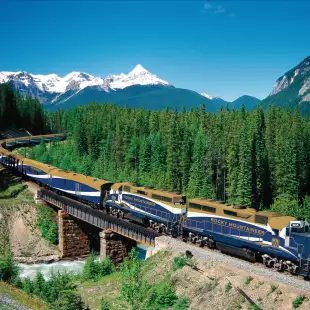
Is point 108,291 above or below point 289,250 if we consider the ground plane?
below

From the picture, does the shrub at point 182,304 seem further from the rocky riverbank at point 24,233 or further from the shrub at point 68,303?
the rocky riverbank at point 24,233

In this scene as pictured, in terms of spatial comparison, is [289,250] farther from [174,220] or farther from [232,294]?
[174,220]

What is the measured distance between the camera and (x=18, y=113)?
509 feet

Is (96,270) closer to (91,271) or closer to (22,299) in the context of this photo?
(91,271)

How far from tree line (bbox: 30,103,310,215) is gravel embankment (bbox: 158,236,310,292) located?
28.3m

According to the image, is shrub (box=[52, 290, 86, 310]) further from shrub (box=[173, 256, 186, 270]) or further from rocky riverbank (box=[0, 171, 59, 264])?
rocky riverbank (box=[0, 171, 59, 264])

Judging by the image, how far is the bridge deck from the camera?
44250mm

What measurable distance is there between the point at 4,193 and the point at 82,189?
2300 cm

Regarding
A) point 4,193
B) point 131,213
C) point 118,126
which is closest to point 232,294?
point 131,213

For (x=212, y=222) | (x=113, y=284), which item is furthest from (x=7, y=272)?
(x=212, y=222)

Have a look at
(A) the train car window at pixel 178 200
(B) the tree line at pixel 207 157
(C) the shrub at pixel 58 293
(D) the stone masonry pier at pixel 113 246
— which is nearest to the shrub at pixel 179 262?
(A) the train car window at pixel 178 200

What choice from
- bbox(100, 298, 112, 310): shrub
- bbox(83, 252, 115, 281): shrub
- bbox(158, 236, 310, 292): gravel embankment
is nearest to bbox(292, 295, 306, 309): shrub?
bbox(158, 236, 310, 292): gravel embankment

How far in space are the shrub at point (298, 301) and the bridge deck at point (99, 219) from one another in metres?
18.0

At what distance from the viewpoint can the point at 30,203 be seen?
68.8 metres
